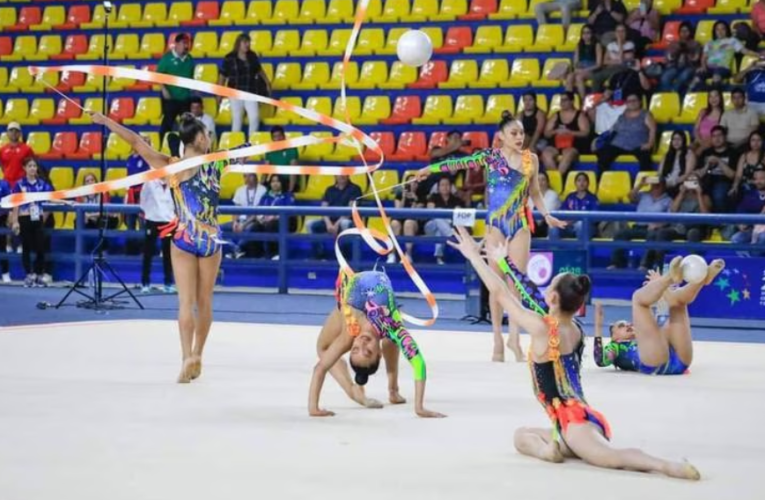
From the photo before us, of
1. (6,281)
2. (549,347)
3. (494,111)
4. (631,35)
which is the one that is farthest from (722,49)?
(549,347)

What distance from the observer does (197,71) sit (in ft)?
57.2

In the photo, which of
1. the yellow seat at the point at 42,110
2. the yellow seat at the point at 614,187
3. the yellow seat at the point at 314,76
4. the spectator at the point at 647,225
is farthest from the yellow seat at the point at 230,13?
the spectator at the point at 647,225

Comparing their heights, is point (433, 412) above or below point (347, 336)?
below

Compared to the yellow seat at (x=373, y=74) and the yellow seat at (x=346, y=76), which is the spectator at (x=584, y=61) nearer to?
the yellow seat at (x=373, y=74)

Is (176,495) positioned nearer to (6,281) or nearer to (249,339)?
(249,339)

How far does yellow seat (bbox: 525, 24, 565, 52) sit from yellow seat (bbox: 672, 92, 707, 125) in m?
2.07

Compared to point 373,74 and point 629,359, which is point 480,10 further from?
point 629,359

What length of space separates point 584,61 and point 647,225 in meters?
2.81

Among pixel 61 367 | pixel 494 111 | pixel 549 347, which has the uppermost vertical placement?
pixel 494 111

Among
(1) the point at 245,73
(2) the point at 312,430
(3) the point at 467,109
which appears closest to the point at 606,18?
(3) the point at 467,109

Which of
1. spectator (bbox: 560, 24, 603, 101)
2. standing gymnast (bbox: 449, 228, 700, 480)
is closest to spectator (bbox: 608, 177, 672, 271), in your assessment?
spectator (bbox: 560, 24, 603, 101)

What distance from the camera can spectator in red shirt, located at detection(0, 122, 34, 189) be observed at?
1527 centimetres

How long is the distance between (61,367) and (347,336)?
8.98ft

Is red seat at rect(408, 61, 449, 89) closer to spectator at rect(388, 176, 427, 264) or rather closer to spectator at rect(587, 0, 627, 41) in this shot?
spectator at rect(587, 0, 627, 41)
